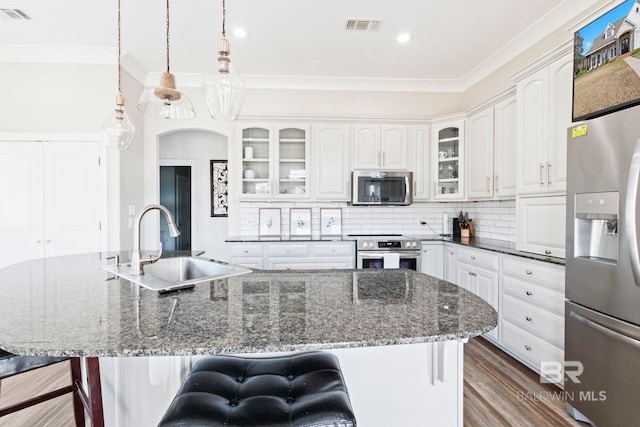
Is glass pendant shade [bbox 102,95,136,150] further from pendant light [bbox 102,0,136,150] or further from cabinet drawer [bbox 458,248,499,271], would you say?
cabinet drawer [bbox 458,248,499,271]

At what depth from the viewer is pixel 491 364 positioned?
107 inches

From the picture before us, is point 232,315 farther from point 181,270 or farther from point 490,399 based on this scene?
point 490,399

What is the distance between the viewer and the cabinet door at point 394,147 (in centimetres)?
407

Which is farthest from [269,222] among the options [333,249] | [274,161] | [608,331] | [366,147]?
[608,331]

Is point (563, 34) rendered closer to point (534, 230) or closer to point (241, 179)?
point (534, 230)

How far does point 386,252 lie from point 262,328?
9.61 feet

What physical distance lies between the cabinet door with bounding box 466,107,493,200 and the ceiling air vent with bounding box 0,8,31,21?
436 centimetres

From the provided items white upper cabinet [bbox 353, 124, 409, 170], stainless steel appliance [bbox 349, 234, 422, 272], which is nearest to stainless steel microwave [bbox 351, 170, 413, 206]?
white upper cabinet [bbox 353, 124, 409, 170]

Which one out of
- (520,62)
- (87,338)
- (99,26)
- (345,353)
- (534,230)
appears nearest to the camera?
(87,338)

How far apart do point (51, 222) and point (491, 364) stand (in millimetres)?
4417

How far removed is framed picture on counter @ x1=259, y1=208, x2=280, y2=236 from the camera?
425 centimetres

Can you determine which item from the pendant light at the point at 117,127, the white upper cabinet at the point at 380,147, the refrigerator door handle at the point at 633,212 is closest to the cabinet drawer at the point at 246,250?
the white upper cabinet at the point at 380,147

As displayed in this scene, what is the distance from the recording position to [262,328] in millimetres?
936

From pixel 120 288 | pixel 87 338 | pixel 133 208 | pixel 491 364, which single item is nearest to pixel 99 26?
pixel 133 208
